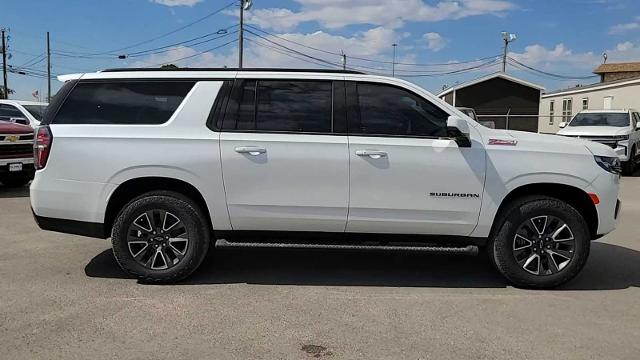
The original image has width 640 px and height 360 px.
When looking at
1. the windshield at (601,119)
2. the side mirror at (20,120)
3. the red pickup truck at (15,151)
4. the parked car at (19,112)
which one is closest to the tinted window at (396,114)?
the red pickup truck at (15,151)

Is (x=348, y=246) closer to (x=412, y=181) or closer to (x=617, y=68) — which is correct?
(x=412, y=181)

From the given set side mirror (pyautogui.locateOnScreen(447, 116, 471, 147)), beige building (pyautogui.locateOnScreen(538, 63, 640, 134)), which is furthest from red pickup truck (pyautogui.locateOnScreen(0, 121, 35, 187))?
beige building (pyautogui.locateOnScreen(538, 63, 640, 134))

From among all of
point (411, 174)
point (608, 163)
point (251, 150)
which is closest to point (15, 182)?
point (251, 150)

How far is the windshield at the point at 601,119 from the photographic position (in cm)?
1809

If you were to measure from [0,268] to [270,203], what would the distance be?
9.55ft

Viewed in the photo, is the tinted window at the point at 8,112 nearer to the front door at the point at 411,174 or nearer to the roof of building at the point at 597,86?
the front door at the point at 411,174

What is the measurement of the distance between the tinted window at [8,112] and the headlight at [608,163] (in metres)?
13.3

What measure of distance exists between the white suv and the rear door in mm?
13

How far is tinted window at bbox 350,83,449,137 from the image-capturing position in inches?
211

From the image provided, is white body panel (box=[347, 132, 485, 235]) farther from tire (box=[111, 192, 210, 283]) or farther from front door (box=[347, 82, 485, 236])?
tire (box=[111, 192, 210, 283])

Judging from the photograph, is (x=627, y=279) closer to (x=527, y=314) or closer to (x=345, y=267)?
(x=527, y=314)

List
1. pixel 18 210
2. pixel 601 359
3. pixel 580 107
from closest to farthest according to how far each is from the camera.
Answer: pixel 601 359 → pixel 18 210 → pixel 580 107

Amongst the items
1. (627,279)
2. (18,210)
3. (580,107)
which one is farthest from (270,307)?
(580,107)

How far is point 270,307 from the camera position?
486cm
